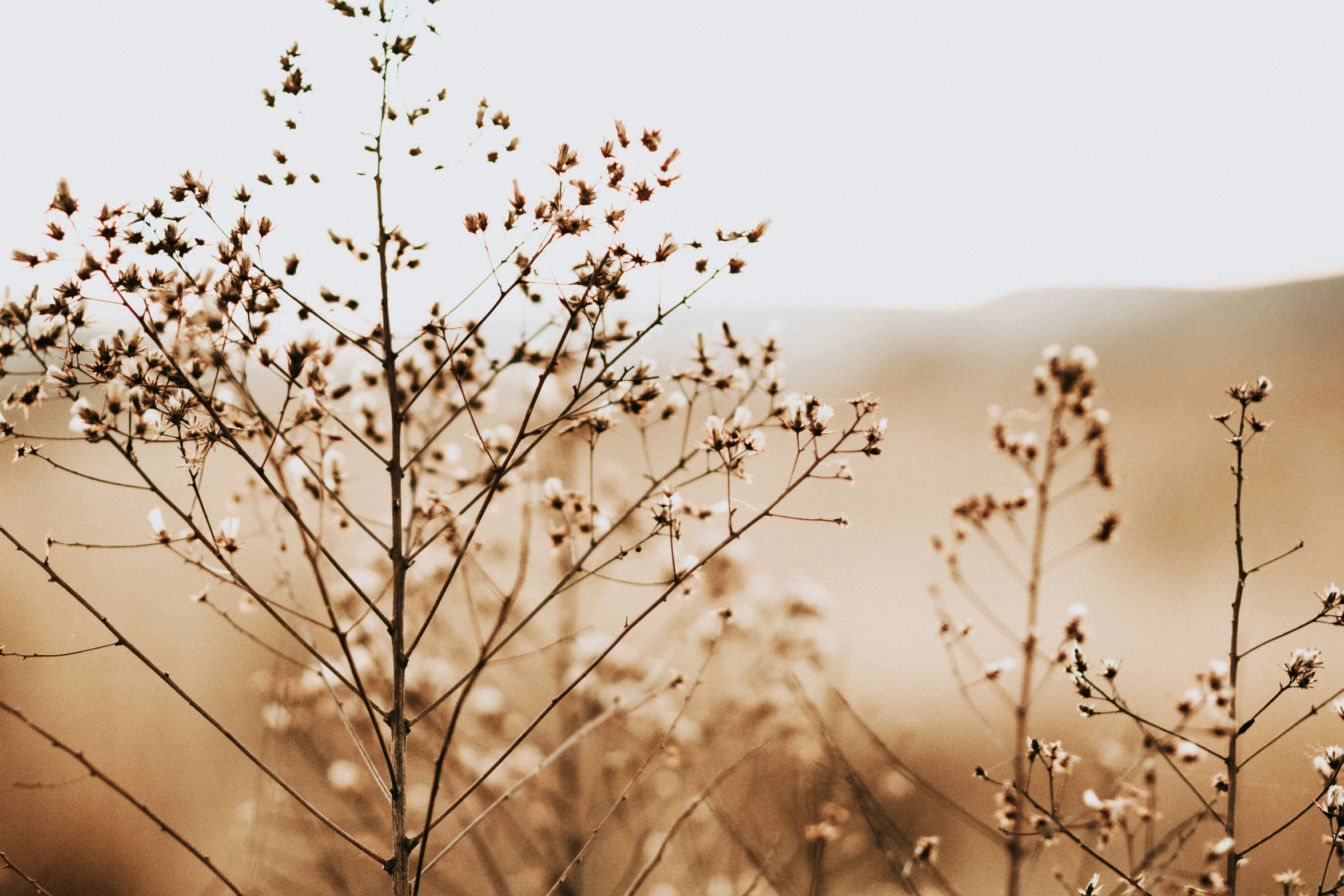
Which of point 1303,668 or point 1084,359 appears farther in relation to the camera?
point 1084,359

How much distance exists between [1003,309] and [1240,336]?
35.2 feet

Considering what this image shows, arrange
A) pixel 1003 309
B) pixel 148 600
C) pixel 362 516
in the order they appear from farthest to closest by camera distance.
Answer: pixel 1003 309
pixel 148 600
pixel 362 516

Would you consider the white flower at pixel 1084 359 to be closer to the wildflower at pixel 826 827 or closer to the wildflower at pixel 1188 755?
the wildflower at pixel 1188 755

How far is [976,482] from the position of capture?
20.2 m

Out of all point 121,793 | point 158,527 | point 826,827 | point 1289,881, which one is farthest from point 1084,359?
point 121,793

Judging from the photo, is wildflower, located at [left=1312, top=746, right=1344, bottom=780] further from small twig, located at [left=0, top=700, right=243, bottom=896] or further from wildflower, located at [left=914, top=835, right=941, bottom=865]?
small twig, located at [left=0, top=700, right=243, bottom=896]

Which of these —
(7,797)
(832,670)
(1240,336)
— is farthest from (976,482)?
(7,797)

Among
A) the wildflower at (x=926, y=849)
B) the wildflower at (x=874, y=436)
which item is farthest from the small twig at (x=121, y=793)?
the wildflower at (x=926, y=849)

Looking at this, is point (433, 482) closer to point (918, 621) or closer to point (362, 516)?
point (362, 516)

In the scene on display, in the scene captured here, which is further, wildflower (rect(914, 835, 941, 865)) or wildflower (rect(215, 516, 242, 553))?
wildflower (rect(914, 835, 941, 865))

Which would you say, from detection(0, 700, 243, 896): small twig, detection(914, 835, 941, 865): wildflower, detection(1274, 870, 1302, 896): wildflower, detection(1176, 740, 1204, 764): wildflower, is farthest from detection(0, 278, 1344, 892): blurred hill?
detection(914, 835, 941, 865): wildflower

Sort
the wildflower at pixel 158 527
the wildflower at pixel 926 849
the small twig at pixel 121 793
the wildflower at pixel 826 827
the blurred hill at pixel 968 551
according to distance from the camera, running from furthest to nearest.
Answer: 1. the blurred hill at pixel 968 551
2. the wildflower at pixel 826 827
3. the wildflower at pixel 926 849
4. the wildflower at pixel 158 527
5. the small twig at pixel 121 793

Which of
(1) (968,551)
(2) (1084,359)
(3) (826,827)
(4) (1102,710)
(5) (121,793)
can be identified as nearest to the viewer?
(5) (121,793)

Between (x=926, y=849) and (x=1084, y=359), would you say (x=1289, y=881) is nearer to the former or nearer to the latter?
(x=926, y=849)
